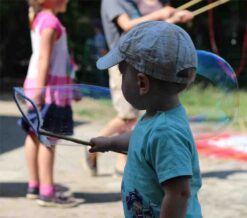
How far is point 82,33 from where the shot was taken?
16328 millimetres

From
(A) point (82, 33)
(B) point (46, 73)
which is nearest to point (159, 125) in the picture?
(B) point (46, 73)

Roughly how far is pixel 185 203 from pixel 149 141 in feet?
0.80

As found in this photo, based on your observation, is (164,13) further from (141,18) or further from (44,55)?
(44,55)

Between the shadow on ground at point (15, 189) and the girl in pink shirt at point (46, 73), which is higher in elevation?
the girl in pink shirt at point (46, 73)

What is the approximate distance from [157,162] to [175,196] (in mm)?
128

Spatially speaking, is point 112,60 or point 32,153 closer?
point 112,60

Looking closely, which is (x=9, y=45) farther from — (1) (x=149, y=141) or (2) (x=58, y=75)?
(1) (x=149, y=141)

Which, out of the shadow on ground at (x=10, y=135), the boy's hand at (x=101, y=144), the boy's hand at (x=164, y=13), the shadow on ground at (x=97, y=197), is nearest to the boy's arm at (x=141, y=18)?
the boy's hand at (x=164, y=13)

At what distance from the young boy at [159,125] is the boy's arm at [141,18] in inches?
105

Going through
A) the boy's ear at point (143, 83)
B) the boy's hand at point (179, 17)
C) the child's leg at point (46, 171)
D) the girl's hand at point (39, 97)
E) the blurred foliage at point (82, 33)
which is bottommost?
the blurred foliage at point (82, 33)

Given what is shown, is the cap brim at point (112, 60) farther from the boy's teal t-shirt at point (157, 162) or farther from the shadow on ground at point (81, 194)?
the shadow on ground at point (81, 194)

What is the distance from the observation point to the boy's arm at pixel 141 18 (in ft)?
15.8

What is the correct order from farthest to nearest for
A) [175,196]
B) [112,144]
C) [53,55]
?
[53,55], [112,144], [175,196]

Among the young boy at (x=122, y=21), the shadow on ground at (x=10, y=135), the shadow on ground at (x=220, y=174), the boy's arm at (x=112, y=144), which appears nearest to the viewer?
the boy's arm at (x=112, y=144)
